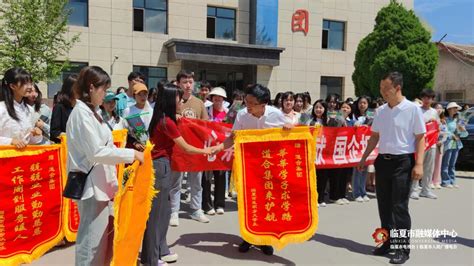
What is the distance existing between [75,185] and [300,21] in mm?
18488

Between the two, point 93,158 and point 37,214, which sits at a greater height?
point 93,158

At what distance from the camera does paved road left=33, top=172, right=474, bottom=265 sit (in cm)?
399

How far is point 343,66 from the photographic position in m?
21.6

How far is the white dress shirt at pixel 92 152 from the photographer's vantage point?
246cm

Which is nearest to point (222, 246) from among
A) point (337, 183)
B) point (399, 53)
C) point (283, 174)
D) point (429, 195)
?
point (283, 174)

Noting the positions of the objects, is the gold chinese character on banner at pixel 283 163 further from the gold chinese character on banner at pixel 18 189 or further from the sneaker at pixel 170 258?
the gold chinese character on banner at pixel 18 189

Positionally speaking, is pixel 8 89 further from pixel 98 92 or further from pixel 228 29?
pixel 228 29

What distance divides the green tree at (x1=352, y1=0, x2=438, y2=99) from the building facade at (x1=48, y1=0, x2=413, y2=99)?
2.49 meters

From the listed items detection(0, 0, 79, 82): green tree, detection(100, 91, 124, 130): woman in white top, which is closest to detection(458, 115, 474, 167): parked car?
detection(100, 91, 124, 130): woman in white top

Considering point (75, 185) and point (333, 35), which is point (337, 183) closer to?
point (75, 185)

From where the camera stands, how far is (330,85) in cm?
2169

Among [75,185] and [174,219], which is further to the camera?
[174,219]

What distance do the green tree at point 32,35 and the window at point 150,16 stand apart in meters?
4.12

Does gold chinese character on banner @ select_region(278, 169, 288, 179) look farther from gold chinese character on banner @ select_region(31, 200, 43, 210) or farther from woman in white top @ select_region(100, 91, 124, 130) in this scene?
gold chinese character on banner @ select_region(31, 200, 43, 210)
